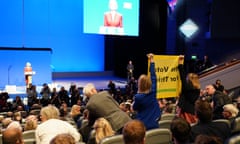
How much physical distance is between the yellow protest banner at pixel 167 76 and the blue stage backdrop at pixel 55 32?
12974 mm

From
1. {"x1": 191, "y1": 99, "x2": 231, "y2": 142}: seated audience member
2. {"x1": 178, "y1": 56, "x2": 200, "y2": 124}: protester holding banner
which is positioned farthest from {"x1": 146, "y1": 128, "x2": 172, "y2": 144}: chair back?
{"x1": 178, "y1": 56, "x2": 200, "y2": 124}: protester holding banner

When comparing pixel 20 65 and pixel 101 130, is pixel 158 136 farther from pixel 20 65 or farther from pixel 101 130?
pixel 20 65

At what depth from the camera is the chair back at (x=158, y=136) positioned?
3008 millimetres

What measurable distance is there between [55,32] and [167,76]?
13763 millimetres

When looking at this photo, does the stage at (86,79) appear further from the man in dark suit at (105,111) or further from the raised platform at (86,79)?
the man in dark suit at (105,111)

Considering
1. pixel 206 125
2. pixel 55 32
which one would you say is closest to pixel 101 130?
pixel 206 125

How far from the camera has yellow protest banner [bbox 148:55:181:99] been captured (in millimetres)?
4305

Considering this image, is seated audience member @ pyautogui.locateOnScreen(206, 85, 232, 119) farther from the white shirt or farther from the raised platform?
the raised platform

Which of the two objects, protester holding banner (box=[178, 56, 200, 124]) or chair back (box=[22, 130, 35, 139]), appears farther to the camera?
protester holding banner (box=[178, 56, 200, 124])

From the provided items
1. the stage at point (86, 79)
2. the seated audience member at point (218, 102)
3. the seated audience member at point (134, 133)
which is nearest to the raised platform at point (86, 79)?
the stage at point (86, 79)

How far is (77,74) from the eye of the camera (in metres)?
17.7

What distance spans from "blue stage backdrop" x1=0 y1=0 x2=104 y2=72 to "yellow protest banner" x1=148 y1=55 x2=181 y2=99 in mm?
12974

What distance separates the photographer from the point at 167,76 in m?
4.36

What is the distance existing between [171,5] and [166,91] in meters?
11.8
